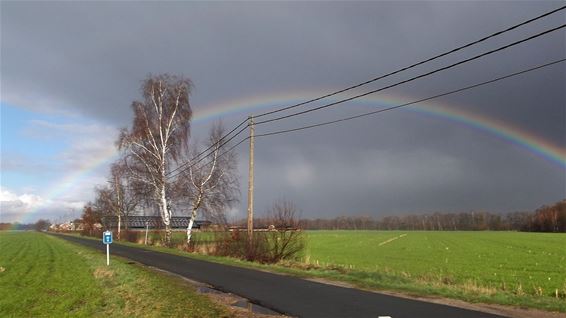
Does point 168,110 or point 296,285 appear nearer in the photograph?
point 296,285

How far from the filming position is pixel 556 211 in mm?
156000

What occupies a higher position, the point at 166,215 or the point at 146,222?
the point at 166,215

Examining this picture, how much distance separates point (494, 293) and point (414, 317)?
5.35 m

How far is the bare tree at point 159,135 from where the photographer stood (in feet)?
155

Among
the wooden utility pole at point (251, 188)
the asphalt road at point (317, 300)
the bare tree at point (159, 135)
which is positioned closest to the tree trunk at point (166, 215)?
the bare tree at point (159, 135)

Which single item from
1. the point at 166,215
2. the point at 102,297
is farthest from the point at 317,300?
the point at 166,215

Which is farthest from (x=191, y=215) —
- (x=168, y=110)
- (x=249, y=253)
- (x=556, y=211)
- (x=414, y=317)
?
(x=556, y=211)

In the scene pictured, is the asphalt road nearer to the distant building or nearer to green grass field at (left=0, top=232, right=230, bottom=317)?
green grass field at (left=0, top=232, right=230, bottom=317)

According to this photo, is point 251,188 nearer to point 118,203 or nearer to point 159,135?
point 159,135

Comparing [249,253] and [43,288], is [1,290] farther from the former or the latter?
[249,253]

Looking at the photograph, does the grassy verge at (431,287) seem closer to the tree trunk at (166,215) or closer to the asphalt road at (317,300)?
the asphalt road at (317,300)

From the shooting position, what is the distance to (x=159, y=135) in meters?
47.8

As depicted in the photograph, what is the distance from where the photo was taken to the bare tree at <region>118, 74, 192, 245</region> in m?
47.4

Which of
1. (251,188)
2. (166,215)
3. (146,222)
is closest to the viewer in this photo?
(251,188)
